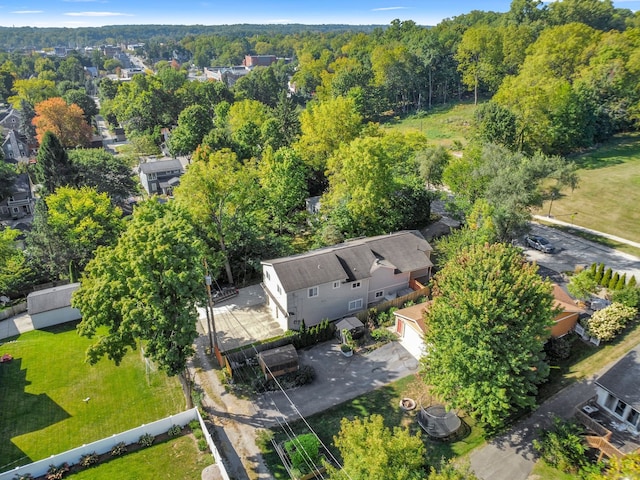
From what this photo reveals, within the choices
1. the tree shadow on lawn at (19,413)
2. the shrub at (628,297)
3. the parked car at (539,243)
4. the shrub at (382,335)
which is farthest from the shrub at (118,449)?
the parked car at (539,243)

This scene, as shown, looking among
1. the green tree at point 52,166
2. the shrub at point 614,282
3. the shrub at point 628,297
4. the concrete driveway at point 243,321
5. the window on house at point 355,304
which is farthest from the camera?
the green tree at point 52,166

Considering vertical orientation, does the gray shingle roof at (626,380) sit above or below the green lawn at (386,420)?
above

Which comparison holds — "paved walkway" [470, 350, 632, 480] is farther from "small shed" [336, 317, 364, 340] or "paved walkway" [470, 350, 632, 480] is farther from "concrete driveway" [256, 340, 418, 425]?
"small shed" [336, 317, 364, 340]

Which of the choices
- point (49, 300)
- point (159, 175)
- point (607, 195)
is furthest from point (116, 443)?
point (607, 195)

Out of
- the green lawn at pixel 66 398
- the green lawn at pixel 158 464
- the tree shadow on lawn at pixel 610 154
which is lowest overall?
the green lawn at pixel 66 398

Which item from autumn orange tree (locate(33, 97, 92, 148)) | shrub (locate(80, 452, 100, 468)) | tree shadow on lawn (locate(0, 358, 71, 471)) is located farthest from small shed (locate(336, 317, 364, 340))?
autumn orange tree (locate(33, 97, 92, 148))

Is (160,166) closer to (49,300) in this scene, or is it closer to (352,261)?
(49,300)

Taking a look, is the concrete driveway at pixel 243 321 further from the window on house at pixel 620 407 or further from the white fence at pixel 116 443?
the window on house at pixel 620 407
